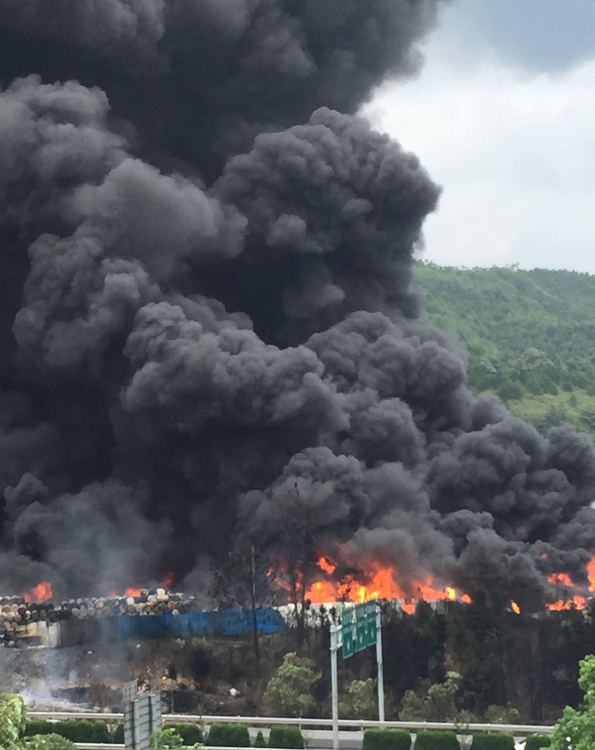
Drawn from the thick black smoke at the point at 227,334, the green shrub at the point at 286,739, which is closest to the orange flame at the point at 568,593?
the thick black smoke at the point at 227,334

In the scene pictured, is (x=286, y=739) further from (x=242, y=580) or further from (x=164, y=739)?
(x=242, y=580)

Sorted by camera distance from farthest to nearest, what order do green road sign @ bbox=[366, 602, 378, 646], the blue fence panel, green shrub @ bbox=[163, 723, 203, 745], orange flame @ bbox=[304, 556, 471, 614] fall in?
orange flame @ bbox=[304, 556, 471, 614]
the blue fence panel
green road sign @ bbox=[366, 602, 378, 646]
green shrub @ bbox=[163, 723, 203, 745]

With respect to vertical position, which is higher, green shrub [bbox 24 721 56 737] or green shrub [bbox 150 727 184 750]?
green shrub [bbox 150 727 184 750]

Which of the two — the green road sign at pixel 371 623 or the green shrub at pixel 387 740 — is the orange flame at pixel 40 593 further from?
the green shrub at pixel 387 740

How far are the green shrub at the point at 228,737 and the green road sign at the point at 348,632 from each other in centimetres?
369

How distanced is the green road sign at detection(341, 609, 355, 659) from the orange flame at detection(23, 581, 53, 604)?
22.0m

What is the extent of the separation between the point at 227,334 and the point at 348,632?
2432 centimetres

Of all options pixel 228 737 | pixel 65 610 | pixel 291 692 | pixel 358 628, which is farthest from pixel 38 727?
pixel 65 610

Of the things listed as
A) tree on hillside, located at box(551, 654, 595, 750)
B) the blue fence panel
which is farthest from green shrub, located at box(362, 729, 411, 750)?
the blue fence panel

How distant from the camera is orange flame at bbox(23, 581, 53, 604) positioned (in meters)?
55.0

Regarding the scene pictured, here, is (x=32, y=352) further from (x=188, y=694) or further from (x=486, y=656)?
(x=486, y=656)

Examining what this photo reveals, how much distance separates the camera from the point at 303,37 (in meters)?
68.7

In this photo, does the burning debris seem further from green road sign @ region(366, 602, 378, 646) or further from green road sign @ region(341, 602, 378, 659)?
green road sign @ region(341, 602, 378, 659)

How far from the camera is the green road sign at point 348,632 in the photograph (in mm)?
36312
